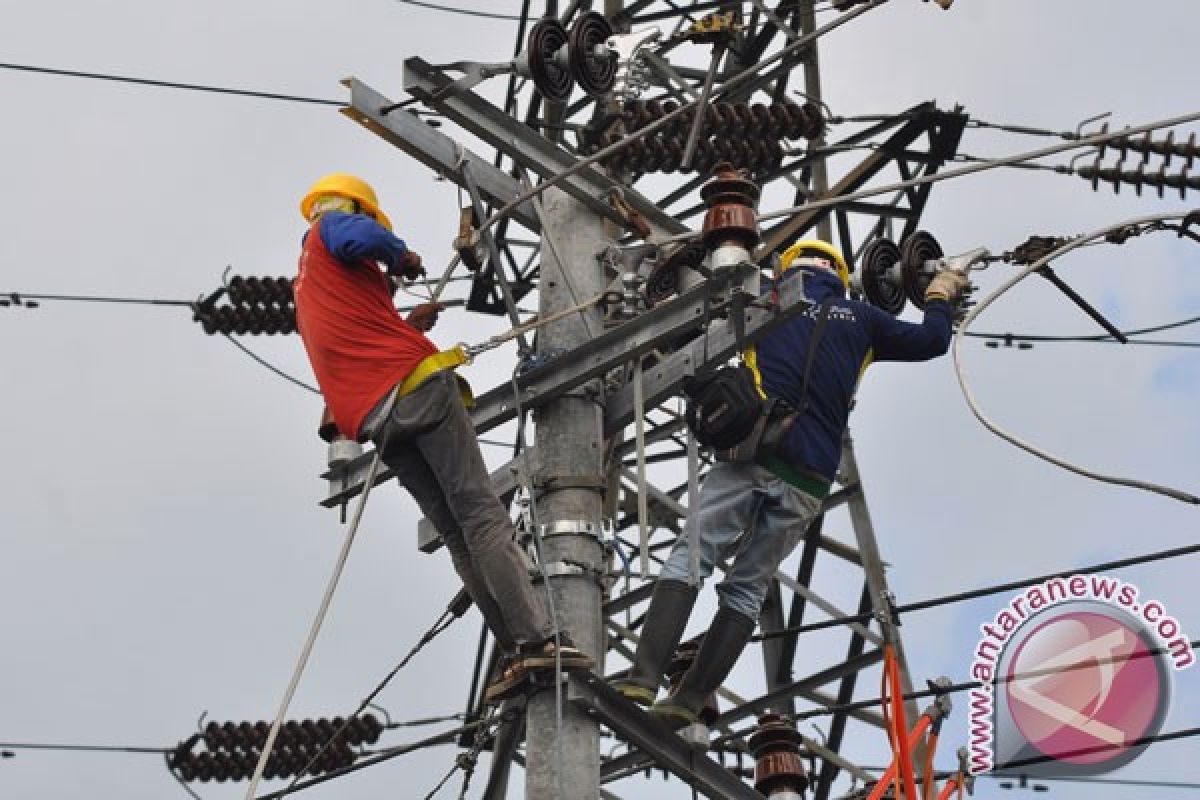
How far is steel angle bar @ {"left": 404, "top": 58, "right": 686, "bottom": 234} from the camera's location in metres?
10.5

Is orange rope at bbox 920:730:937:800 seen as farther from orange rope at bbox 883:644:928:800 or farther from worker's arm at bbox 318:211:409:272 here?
worker's arm at bbox 318:211:409:272

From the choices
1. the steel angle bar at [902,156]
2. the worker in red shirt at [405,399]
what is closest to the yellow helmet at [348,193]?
the worker in red shirt at [405,399]

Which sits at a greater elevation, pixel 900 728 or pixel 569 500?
pixel 569 500

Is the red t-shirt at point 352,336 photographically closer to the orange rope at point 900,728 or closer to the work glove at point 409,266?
the work glove at point 409,266

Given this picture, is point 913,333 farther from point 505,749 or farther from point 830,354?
Answer: point 505,749

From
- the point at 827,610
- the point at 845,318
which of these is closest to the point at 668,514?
the point at 827,610

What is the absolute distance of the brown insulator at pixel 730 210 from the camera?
983cm

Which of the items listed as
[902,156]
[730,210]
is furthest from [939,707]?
[902,156]

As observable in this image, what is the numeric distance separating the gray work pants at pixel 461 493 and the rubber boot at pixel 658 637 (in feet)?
1.53

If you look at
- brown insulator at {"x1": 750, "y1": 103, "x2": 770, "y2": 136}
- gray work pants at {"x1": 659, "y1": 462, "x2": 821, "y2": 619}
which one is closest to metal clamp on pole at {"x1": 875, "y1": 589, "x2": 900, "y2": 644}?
gray work pants at {"x1": 659, "y1": 462, "x2": 821, "y2": 619}

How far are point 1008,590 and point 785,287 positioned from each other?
2467mm

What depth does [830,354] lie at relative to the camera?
35.8 ft

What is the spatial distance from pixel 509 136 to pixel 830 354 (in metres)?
1.54

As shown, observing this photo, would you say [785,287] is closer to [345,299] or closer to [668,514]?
[345,299]
